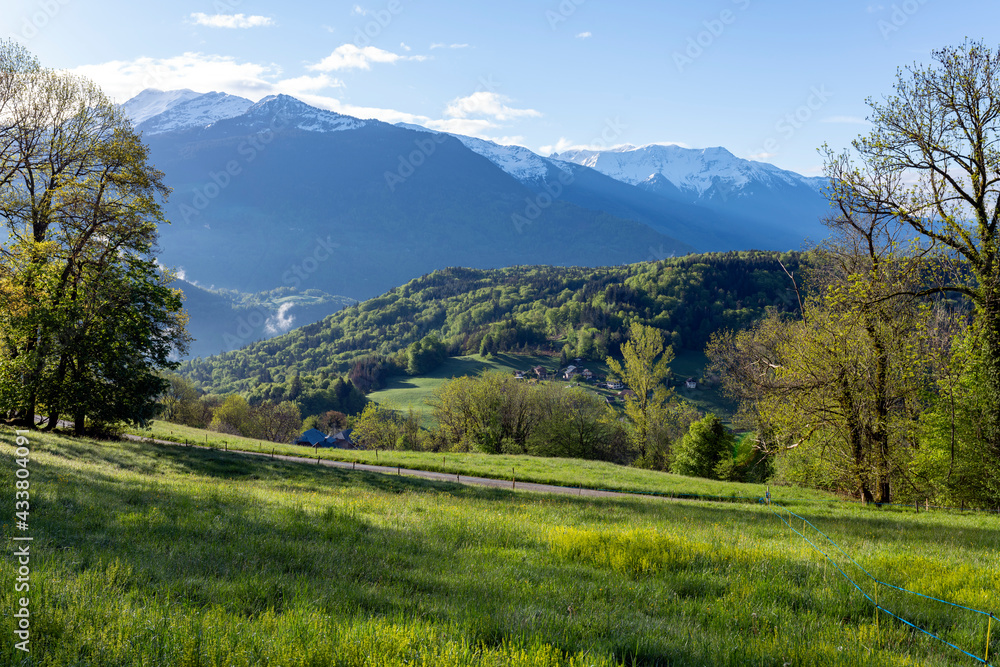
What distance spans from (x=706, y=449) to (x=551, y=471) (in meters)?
21.8

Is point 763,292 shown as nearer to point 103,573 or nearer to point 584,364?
point 584,364

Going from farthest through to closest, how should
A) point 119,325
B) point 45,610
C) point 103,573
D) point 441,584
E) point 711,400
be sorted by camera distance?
1. point 711,400
2. point 119,325
3. point 441,584
4. point 103,573
5. point 45,610

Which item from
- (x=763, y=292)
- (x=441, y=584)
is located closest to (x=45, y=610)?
(x=441, y=584)

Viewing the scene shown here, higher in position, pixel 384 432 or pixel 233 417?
pixel 384 432

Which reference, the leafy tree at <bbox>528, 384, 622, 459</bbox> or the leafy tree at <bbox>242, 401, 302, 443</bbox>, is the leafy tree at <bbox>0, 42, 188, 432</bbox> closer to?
the leafy tree at <bbox>528, 384, 622, 459</bbox>

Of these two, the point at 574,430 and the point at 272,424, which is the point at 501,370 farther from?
the point at 574,430

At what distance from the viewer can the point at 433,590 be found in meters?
6.58

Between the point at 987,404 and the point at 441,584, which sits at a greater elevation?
the point at 987,404

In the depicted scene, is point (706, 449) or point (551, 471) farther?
point (706, 449)

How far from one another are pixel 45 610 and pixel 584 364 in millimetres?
174609

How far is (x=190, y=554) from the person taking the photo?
711cm

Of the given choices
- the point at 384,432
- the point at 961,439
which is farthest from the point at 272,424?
the point at 961,439

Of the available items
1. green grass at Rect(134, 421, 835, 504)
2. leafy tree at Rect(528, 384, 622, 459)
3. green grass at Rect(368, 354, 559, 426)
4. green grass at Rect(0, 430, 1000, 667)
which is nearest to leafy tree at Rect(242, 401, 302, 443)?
green grass at Rect(368, 354, 559, 426)

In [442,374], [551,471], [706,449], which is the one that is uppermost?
[442,374]
